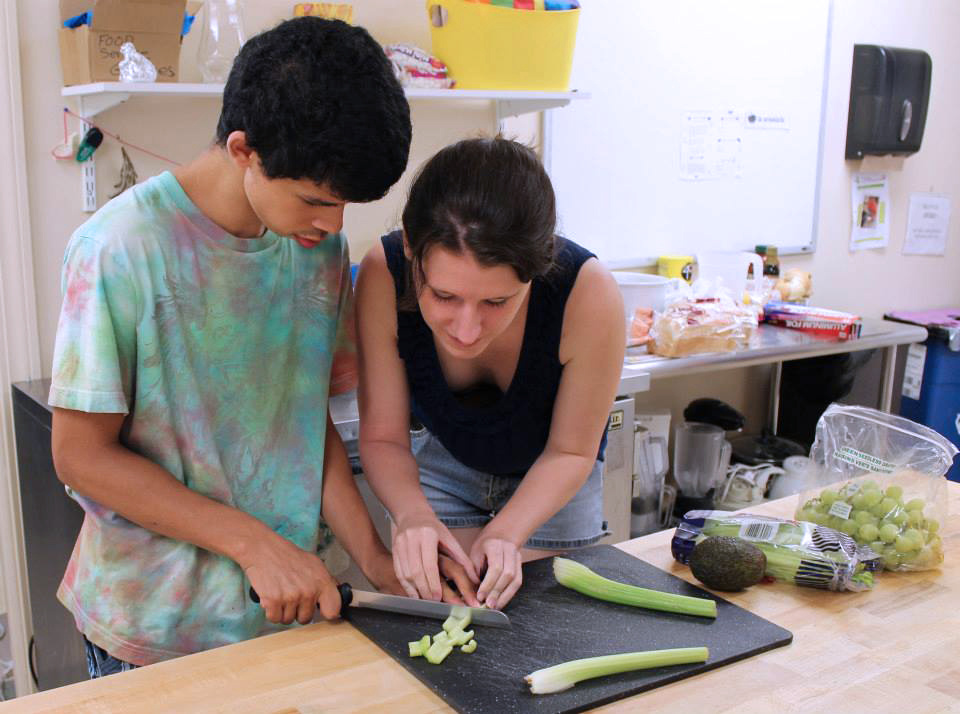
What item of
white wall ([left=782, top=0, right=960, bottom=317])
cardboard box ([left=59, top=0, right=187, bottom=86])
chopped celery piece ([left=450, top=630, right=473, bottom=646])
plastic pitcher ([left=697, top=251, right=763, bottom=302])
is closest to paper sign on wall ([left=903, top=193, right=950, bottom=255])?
white wall ([left=782, top=0, right=960, bottom=317])

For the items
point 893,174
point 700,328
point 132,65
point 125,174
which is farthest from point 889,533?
point 893,174

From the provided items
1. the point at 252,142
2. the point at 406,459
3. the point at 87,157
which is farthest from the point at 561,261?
the point at 87,157

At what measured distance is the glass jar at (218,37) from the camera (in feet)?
6.91

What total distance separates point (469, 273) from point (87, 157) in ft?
4.18

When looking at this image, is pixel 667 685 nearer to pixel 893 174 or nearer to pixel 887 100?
pixel 887 100

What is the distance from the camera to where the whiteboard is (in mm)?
2854

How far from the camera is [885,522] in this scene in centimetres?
129

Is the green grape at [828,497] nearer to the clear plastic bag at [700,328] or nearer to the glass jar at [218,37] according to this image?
the clear plastic bag at [700,328]

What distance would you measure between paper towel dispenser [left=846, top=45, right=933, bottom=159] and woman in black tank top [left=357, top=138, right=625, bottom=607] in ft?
8.12

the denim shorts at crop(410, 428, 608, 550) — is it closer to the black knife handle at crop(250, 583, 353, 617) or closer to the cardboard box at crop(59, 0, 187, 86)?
the black knife handle at crop(250, 583, 353, 617)

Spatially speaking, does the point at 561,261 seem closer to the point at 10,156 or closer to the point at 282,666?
the point at 282,666

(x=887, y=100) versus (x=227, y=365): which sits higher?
(x=887, y=100)

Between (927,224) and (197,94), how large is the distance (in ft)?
10.1

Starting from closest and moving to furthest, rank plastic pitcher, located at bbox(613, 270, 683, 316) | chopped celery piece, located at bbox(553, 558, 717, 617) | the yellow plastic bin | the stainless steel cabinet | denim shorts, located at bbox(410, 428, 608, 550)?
chopped celery piece, located at bbox(553, 558, 717, 617) < denim shorts, located at bbox(410, 428, 608, 550) < the stainless steel cabinet < the yellow plastic bin < plastic pitcher, located at bbox(613, 270, 683, 316)
